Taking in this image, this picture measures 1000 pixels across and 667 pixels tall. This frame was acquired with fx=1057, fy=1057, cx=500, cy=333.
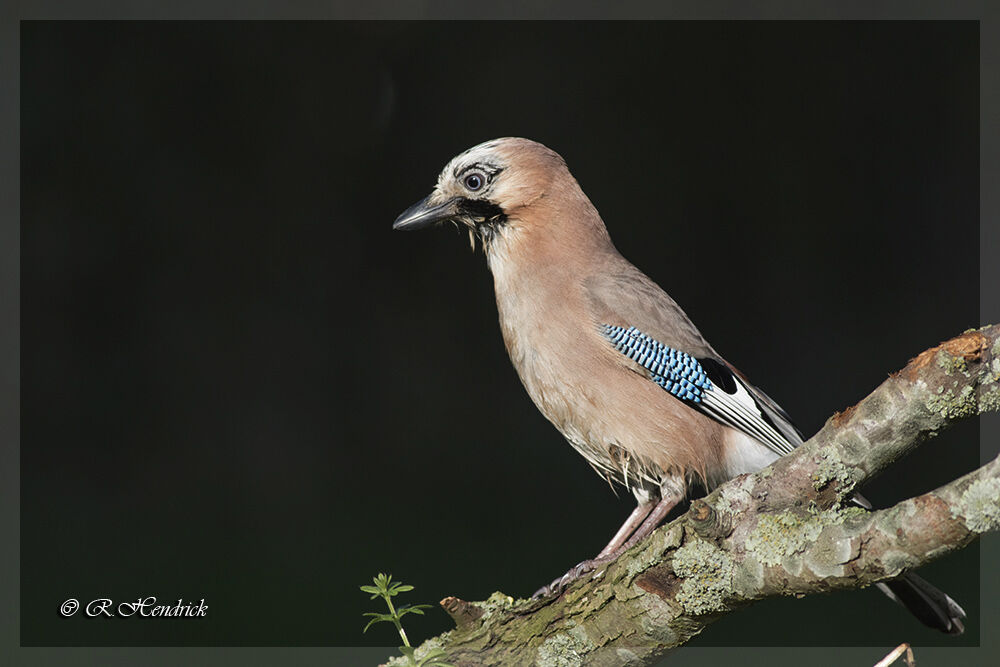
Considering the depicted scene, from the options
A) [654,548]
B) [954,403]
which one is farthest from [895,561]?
[654,548]

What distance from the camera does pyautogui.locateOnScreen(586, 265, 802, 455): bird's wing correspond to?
8.09ft

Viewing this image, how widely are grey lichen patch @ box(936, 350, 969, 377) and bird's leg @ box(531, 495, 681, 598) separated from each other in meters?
0.96

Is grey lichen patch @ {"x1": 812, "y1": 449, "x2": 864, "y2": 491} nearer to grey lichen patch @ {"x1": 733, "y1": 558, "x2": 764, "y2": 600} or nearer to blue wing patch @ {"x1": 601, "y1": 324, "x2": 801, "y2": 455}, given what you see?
grey lichen patch @ {"x1": 733, "y1": 558, "x2": 764, "y2": 600}

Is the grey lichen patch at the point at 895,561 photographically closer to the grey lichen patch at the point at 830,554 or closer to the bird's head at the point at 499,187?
the grey lichen patch at the point at 830,554

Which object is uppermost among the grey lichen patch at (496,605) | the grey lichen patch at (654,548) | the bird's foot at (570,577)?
the bird's foot at (570,577)

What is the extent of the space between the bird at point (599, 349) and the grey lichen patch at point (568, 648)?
0.37m

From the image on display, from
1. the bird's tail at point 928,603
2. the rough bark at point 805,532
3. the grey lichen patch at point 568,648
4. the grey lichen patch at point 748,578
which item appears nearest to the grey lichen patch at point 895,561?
the rough bark at point 805,532

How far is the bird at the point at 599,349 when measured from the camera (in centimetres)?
245

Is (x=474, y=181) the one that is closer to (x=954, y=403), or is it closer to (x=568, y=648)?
(x=568, y=648)

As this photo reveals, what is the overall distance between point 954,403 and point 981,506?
0.20 meters

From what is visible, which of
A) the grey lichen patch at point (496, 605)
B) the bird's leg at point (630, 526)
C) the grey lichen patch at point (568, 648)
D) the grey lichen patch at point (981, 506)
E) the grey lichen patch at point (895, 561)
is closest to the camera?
the grey lichen patch at point (981, 506)

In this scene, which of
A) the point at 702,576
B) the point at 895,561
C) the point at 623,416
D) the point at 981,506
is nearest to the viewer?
the point at 981,506

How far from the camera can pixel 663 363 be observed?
2486mm

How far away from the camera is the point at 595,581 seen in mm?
1978
